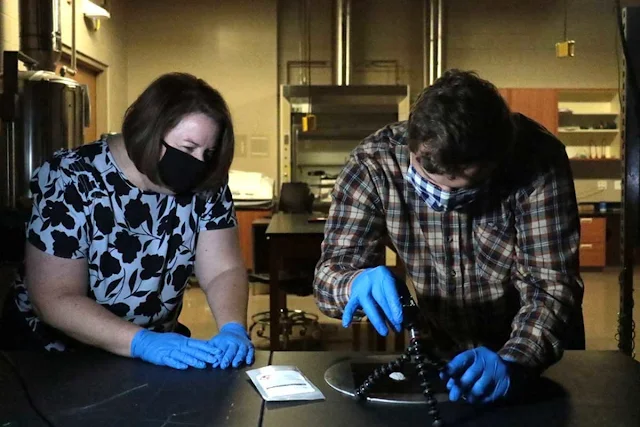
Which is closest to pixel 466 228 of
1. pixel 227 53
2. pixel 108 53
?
pixel 108 53

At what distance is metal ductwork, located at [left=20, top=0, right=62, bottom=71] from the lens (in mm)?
3145

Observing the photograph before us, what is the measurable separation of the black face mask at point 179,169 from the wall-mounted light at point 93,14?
11.1 ft

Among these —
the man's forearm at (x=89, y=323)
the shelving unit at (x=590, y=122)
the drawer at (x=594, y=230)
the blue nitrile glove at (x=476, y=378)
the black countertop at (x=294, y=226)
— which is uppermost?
the shelving unit at (x=590, y=122)

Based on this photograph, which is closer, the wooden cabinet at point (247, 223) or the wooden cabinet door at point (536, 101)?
the wooden cabinet at point (247, 223)

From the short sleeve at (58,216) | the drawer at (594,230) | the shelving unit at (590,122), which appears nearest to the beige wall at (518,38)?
the shelving unit at (590,122)

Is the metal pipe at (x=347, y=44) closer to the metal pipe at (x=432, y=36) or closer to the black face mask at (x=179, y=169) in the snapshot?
the metal pipe at (x=432, y=36)

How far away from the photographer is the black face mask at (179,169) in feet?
4.77

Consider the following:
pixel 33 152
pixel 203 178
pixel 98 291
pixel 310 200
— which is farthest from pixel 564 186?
pixel 310 200

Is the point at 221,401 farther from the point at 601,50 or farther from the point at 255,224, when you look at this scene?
the point at 601,50

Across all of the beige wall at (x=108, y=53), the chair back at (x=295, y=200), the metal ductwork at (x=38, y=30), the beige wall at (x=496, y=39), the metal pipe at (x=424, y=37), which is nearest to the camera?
the metal ductwork at (x=38, y=30)

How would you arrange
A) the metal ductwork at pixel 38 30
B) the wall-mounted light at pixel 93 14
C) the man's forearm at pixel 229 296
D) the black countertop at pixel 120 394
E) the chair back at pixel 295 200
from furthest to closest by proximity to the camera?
the chair back at pixel 295 200 → the wall-mounted light at pixel 93 14 → the metal ductwork at pixel 38 30 → the man's forearm at pixel 229 296 → the black countertop at pixel 120 394

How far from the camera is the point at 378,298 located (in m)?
1.20

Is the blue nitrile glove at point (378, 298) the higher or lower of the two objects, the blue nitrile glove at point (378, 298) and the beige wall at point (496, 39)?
the lower

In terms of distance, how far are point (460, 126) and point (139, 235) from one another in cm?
75
